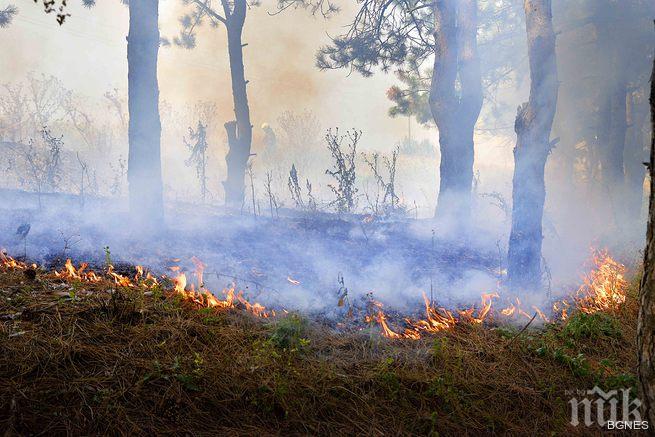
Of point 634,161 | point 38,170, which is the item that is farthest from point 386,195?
point 38,170

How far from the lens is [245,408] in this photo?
2.74 meters

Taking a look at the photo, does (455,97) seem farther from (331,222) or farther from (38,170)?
(38,170)

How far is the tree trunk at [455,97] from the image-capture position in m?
8.88

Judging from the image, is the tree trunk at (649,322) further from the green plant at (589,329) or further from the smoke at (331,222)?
the smoke at (331,222)

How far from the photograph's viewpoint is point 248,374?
296cm

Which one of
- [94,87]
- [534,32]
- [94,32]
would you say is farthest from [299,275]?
[94,32]

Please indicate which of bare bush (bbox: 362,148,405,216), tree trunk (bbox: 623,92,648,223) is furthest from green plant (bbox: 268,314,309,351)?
tree trunk (bbox: 623,92,648,223)

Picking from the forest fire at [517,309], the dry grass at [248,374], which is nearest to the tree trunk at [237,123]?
the forest fire at [517,309]

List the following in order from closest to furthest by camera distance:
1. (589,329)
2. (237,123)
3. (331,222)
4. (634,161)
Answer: (589,329) < (331,222) < (634,161) < (237,123)

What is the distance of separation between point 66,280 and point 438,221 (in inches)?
270

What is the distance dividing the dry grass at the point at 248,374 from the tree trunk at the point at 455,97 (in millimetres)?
5432

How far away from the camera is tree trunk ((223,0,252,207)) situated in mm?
11695

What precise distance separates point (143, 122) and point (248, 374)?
4.82 meters

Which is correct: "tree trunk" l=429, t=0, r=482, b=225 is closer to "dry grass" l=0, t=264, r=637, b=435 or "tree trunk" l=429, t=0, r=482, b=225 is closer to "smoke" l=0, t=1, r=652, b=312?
"smoke" l=0, t=1, r=652, b=312
